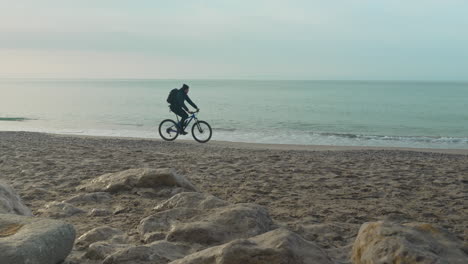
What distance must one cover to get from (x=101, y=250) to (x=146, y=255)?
1.48 ft

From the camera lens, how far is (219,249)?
3309mm

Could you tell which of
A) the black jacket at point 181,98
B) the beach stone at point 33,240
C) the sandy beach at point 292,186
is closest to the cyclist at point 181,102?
the black jacket at point 181,98

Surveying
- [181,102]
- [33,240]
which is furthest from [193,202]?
[181,102]

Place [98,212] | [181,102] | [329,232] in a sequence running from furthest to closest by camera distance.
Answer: [181,102] < [98,212] < [329,232]

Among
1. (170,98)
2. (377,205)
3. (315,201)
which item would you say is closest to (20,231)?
(315,201)

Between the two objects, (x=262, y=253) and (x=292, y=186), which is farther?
(x=292, y=186)

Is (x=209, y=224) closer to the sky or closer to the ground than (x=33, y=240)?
closer to the ground

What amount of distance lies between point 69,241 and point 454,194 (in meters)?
5.30

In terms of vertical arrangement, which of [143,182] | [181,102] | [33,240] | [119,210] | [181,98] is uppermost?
[181,98]

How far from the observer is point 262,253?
3246 millimetres

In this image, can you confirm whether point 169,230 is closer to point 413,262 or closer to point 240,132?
point 413,262

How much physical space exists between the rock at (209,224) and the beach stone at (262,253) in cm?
75

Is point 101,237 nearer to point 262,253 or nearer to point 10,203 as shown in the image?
point 10,203

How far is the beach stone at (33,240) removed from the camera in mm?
3053
